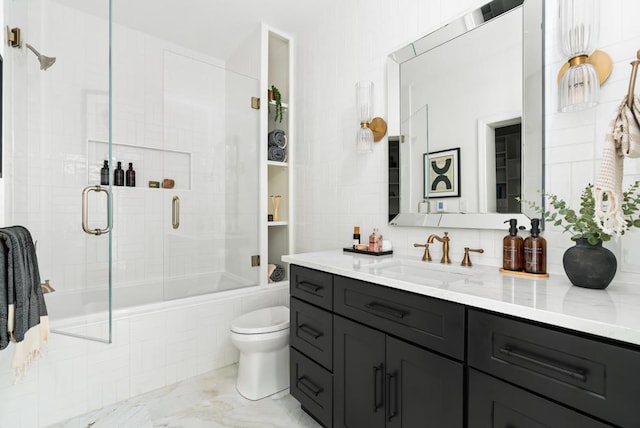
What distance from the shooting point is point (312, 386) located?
1584 millimetres

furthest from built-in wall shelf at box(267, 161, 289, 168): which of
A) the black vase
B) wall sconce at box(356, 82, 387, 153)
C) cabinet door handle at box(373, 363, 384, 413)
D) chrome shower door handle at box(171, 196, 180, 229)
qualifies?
the black vase

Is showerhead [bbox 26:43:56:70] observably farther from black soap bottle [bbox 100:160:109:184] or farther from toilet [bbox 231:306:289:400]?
toilet [bbox 231:306:289:400]

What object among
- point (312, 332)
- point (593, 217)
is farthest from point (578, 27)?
point (312, 332)

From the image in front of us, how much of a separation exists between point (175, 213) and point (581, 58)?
2523 millimetres

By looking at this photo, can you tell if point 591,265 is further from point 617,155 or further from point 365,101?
point 365,101

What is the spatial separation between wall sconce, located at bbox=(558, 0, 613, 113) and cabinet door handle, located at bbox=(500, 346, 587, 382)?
926 mm

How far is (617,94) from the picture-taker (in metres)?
1.09

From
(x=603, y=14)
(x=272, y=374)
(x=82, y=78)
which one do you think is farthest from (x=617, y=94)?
(x=82, y=78)

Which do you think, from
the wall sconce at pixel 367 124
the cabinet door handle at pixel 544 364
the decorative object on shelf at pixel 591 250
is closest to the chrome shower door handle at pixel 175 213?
the wall sconce at pixel 367 124

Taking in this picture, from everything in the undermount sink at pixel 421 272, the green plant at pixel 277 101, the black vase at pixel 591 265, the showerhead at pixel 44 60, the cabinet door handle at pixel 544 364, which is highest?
the green plant at pixel 277 101

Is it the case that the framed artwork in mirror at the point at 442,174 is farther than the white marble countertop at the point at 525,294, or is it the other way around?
the framed artwork in mirror at the point at 442,174

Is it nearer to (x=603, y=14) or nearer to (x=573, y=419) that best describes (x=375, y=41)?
(x=603, y=14)

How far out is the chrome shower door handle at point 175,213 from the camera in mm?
2400

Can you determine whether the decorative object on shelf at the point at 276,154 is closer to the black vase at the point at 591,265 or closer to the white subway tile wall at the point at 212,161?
the white subway tile wall at the point at 212,161
